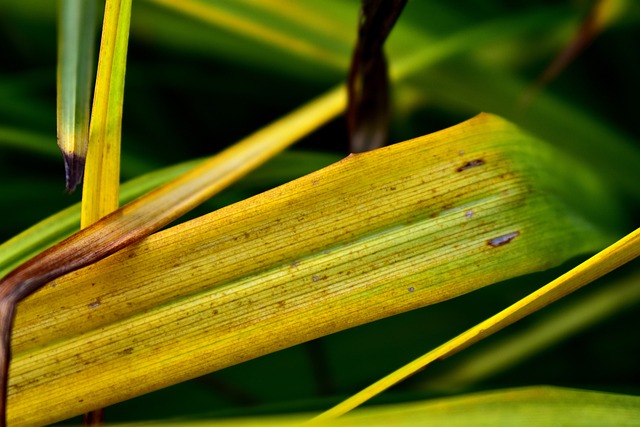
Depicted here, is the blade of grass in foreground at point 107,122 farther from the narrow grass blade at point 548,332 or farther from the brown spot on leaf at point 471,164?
the narrow grass blade at point 548,332

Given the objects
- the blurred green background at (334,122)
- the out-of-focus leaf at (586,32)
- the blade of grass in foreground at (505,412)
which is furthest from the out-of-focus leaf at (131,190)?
the out-of-focus leaf at (586,32)

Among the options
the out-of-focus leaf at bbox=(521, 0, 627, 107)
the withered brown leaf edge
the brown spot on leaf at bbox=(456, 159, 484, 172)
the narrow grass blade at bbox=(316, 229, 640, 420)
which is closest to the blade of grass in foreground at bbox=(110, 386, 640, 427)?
the narrow grass blade at bbox=(316, 229, 640, 420)

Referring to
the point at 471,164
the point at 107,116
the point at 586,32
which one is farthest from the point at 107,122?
the point at 586,32

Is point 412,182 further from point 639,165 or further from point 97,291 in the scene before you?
point 639,165

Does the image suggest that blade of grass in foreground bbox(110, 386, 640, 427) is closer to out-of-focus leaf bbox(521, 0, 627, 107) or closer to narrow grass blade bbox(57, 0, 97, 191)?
narrow grass blade bbox(57, 0, 97, 191)

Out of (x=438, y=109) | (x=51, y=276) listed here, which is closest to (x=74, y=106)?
(x=51, y=276)

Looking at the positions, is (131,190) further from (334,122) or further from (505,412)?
(334,122)
